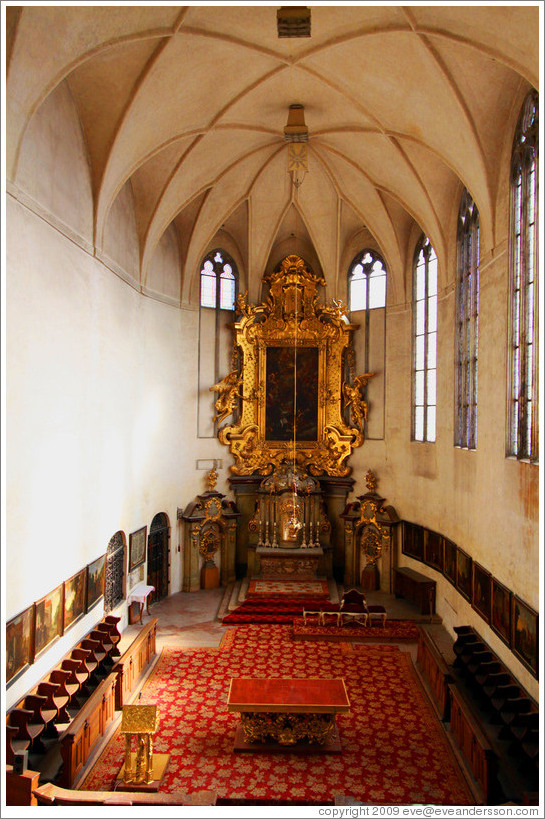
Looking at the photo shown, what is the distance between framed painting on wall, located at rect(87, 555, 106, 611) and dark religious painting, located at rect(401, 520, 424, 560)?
909 centimetres

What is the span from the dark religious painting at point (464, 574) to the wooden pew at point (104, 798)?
7.88 meters

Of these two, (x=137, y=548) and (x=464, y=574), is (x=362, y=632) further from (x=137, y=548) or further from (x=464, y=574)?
(x=137, y=548)

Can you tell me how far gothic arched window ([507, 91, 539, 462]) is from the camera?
10.7 meters

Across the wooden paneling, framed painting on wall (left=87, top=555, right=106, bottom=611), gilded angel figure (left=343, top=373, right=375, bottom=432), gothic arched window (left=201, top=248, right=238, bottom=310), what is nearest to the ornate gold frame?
gilded angel figure (left=343, top=373, right=375, bottom=432)

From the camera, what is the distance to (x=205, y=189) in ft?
59.6

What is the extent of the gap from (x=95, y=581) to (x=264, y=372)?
9.95 metres

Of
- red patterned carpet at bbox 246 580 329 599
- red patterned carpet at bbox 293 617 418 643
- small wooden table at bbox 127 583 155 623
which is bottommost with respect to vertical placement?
red patterned carpet at bbox 293 617 418 643

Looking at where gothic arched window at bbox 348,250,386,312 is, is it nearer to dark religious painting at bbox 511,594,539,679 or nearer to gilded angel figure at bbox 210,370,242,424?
gilded angel figure at bbox 210,370,242,424

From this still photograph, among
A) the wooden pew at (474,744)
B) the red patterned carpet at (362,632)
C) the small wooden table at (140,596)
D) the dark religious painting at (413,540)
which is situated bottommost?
the red patterned carpet at (362,632)

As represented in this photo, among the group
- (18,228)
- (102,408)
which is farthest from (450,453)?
(18,228)

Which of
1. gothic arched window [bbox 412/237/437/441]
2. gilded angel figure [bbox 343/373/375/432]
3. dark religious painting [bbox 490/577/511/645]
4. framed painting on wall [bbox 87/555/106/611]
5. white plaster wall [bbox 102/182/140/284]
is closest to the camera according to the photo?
dark religious painting [bbox 490/577/511/645]

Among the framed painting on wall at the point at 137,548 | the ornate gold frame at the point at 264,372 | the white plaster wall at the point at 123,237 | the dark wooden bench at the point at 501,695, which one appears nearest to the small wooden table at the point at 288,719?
the dark wooden bench at the point at 501,695

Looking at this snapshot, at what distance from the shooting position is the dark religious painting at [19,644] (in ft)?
30.6

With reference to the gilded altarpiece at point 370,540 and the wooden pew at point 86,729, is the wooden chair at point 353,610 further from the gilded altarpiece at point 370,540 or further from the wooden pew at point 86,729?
the wooden pew at point 86,729
